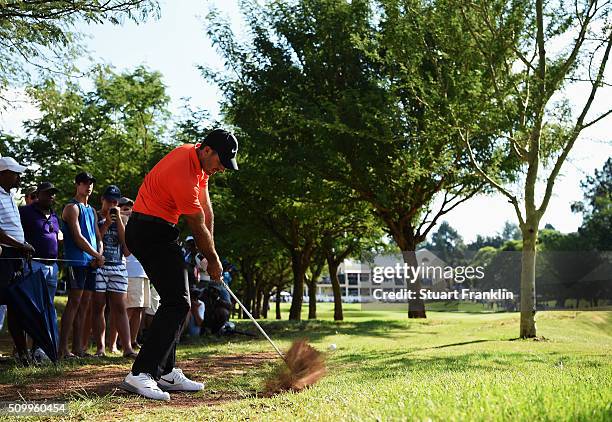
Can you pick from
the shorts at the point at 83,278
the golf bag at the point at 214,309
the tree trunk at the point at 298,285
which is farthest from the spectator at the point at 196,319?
the tree trunk at the point at 298,285

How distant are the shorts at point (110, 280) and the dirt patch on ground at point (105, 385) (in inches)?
54.6

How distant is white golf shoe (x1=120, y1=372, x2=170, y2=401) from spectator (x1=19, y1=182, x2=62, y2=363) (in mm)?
A: 3438

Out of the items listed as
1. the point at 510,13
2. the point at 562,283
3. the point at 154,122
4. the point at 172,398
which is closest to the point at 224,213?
the point at 154,122

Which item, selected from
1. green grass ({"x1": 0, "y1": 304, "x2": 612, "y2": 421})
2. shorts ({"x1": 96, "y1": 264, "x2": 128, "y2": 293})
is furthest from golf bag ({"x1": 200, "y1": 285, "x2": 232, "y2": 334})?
shorts ({"x1": 96, "y1": 264, "x2": 128, "y2": 293})

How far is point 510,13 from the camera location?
51.2ft

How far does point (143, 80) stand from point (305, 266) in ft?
42.0

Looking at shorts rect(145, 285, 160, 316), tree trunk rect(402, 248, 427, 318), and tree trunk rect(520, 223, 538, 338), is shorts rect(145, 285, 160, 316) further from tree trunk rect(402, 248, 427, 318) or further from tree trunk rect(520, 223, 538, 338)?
tree trunk rect(402, 248, 427, 318)

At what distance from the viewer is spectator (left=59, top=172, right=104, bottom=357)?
9.55 m

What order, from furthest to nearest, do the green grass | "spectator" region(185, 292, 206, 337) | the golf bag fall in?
the golf bag
"spectator" region(185, 292, 206, 337)
the green grass

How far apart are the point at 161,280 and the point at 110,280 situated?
3975mm

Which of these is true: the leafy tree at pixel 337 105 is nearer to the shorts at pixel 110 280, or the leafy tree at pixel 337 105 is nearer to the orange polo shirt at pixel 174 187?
the shorts at pixel 110 280

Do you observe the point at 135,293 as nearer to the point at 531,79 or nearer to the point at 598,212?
the point at 531,79

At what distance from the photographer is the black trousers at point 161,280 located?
6.37m

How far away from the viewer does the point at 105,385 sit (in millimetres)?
7082
